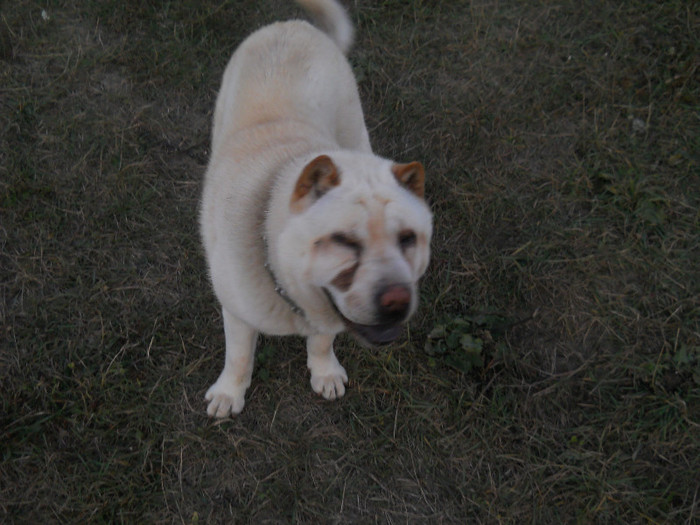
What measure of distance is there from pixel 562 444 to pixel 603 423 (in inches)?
10.7

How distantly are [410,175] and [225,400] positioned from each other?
1.60 m

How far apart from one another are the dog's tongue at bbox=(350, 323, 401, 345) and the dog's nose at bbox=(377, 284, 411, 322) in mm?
142

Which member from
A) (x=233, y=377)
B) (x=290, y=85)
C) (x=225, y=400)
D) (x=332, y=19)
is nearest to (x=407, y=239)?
(x=290, y=85)

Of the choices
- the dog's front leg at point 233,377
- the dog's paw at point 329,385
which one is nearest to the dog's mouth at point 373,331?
the dog's front leg at point 233,377

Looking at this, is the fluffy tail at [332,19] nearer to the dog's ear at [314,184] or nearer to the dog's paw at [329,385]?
the dog's ear at [314,184]

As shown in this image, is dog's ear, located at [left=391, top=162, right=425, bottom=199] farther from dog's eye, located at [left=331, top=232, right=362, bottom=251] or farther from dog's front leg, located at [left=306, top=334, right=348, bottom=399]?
dog's front leg, located at [left=306, top=334, right=348, bottom=399]

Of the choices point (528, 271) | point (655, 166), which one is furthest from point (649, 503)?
point (655, 166)

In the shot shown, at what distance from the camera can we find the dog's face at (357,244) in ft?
5.91

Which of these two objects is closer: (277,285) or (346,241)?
(346,241)

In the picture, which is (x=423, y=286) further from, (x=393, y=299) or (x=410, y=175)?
(x=393, y=299)

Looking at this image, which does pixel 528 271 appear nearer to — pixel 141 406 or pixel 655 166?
pixel 655 166

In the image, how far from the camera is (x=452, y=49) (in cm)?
416

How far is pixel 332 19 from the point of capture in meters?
3.36

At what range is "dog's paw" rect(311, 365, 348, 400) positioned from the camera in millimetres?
2902
